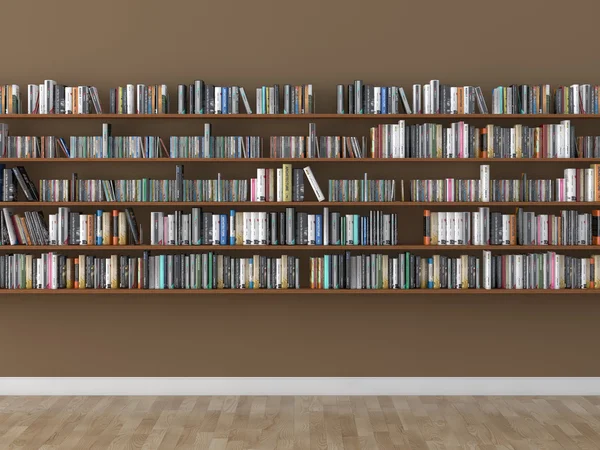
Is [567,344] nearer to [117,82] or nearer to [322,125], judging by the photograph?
[322,125]

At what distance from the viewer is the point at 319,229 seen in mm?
5027

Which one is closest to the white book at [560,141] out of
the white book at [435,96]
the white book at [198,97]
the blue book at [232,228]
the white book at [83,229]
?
the white book at [435,96]

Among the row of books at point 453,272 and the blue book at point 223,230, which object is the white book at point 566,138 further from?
the blue book at point 223,230

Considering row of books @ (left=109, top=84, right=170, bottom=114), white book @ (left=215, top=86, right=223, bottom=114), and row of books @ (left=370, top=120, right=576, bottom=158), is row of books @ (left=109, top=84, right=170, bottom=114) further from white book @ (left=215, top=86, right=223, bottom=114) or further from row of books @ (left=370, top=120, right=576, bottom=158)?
row of books @ (left=370, top=120, right=576, bottom=158)

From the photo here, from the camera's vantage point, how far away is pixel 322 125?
5.26 meters

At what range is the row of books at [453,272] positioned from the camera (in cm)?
503

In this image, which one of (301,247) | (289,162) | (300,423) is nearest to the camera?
(300,423)

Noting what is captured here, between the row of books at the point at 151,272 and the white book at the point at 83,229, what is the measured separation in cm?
10

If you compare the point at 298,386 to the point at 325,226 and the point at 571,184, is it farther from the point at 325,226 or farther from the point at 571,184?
the point at 571,184

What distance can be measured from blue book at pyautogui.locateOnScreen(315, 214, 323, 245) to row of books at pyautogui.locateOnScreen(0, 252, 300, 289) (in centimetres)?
19

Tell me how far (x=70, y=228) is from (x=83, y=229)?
92mm

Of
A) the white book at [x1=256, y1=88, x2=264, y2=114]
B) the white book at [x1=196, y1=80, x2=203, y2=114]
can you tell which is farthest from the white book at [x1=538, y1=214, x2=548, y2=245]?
the white book at [x1=196, y1=80, x2=203, y2=114]

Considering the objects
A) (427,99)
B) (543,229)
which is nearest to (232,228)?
(427,99)

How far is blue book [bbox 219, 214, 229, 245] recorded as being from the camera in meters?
5.04
